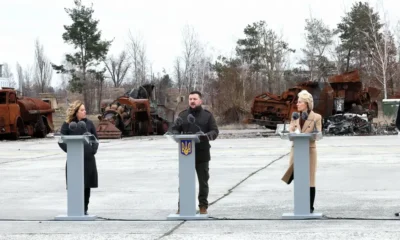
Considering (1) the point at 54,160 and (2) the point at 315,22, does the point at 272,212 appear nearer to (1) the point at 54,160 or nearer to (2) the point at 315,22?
(1) the point at 54,160

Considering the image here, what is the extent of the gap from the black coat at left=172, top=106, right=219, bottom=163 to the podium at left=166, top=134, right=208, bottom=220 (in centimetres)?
20

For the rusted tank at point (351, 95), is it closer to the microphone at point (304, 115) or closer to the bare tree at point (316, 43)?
the microphone at point (304, 115)

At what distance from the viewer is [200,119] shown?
35.1 feet

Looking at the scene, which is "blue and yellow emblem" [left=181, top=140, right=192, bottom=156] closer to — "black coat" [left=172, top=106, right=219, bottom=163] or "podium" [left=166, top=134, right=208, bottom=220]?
"podium" [left=166, top=134, right=208, bottom=220]

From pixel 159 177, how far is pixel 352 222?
751cm

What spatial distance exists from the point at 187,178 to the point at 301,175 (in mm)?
1571

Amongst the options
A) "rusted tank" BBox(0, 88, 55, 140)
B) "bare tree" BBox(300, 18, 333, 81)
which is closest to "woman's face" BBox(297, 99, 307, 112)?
"rusted tank" BBox(0, 88, 55, 140)

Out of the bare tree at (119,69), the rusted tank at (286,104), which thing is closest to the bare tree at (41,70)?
the bare tree at (119,69)

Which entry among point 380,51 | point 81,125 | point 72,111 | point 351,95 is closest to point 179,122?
point 81,125

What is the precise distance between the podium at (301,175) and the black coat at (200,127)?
1153 millimetres

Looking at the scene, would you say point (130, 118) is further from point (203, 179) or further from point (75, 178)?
→ point (203, 179)

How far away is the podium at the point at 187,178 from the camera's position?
10406 millimetres

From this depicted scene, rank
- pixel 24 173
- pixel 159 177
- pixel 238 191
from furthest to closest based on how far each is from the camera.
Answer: pixel 24 173 < pixel 159 177 < pixel 238 191

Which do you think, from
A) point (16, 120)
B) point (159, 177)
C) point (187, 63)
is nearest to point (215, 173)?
point (159, 177)
